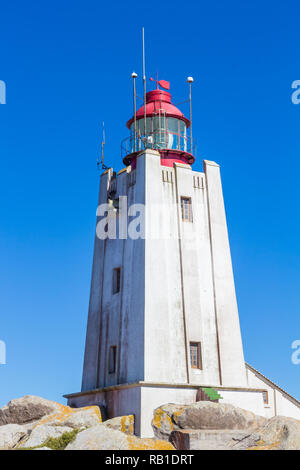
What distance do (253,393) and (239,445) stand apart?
620 centimetres

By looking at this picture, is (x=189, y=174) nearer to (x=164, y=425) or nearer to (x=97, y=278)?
(x=97, y=278)

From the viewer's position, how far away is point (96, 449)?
20281mm

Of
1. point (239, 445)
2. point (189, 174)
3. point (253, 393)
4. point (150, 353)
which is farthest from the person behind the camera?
point (189, 174)

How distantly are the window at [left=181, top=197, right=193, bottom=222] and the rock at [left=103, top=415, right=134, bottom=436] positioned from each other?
10.0m

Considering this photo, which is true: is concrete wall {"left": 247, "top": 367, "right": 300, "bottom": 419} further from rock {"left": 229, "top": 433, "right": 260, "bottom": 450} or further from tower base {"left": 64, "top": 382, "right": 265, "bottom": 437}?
rock {"left": 229, "top": 433, "right": 260, "bottom": 450}

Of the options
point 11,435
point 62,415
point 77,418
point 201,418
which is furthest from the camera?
point 62,415

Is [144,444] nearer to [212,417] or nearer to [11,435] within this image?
[212,417]

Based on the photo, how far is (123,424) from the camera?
26.4 m

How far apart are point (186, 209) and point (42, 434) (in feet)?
42.7

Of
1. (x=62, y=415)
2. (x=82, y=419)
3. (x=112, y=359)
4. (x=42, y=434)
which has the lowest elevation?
(x=42, y=434)

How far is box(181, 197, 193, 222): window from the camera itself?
105 feet

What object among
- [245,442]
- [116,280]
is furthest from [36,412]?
[245,442]

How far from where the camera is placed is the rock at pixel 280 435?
22.3 metres
